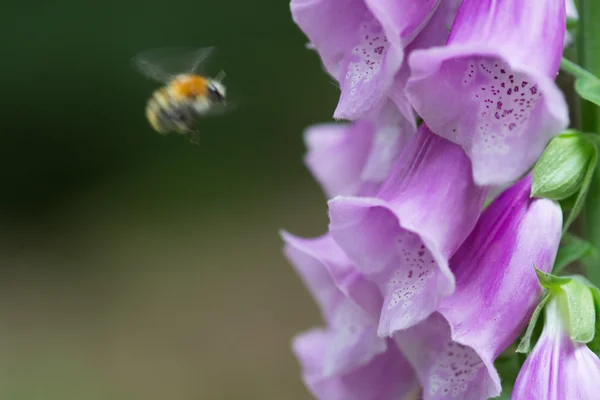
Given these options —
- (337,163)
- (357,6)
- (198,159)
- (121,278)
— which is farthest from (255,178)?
(357,6)

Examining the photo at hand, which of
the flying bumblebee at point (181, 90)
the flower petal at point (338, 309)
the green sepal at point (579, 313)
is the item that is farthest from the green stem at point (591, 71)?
the flying bumblebee at point (181, 90)

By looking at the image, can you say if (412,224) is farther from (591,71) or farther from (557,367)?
(591,71)

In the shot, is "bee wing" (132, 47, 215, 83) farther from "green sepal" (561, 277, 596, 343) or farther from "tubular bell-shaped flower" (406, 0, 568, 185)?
"green sepal" (561, 277, 596, 343)

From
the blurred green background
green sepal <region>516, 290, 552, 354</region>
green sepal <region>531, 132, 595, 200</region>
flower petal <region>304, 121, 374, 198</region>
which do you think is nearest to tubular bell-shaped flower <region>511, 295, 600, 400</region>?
green sepal <region>516, 290, 552, 354</region>

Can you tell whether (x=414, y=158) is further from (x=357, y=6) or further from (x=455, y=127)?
(x=357, y=6)

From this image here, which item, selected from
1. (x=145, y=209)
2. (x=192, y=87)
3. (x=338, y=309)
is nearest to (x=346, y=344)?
(x=338, y=309)

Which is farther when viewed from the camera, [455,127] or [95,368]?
[95,368]
